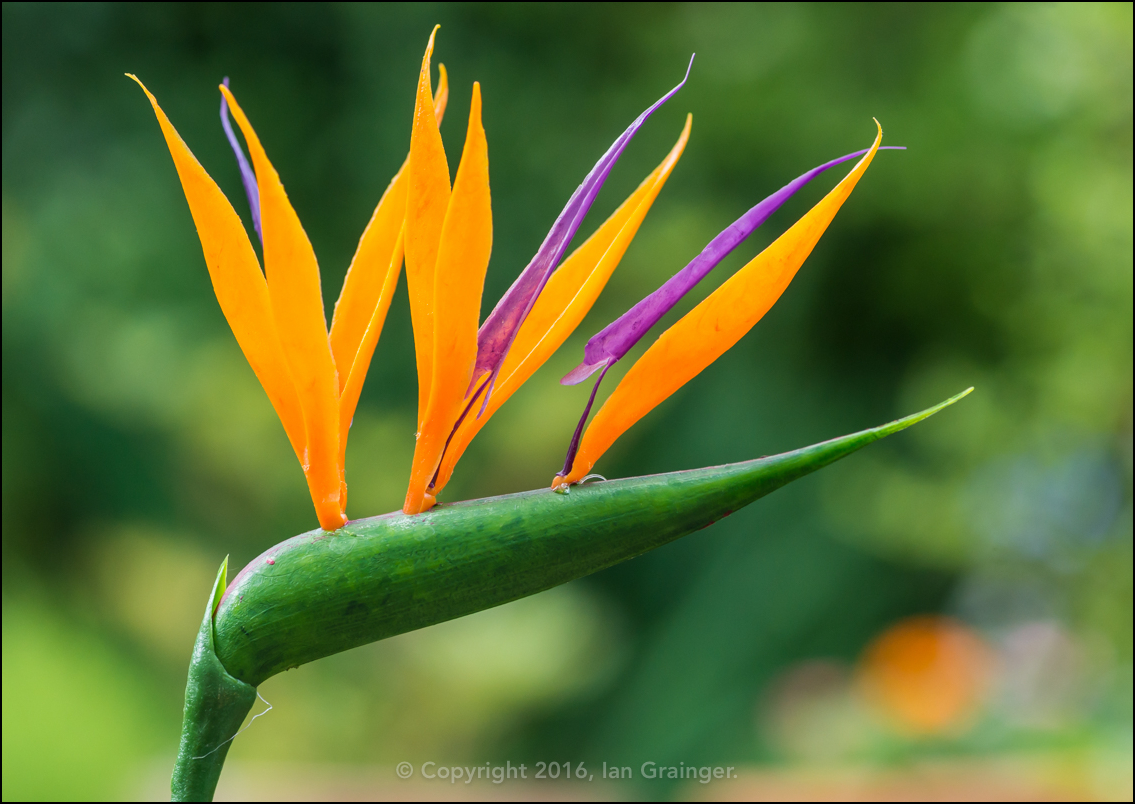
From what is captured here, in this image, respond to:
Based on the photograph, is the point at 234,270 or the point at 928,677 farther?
the point at 928,677

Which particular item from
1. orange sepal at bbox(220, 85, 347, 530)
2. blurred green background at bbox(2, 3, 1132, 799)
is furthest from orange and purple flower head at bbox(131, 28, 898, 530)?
blurred green background at bbox(2, 3, 1132, 799)

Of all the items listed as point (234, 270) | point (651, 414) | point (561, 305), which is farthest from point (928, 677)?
point (234, 270)

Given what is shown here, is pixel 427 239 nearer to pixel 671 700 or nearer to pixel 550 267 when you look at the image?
pixel 550 267

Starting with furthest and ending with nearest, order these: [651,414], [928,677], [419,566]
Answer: [651,414] < [928,677] < [419,566]

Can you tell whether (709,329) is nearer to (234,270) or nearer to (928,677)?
(234,270)

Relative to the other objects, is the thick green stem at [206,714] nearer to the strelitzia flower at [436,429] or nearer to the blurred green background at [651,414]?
the strelitzia flower at [436,429]

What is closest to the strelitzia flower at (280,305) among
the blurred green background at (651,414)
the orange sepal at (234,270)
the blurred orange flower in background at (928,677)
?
the orange sepal at (234,270)

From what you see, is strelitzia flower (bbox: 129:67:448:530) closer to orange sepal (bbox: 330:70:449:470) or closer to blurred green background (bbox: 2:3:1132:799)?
orange sepal (bbox: 330:70:449:470)
